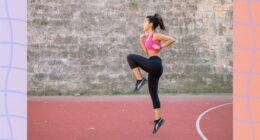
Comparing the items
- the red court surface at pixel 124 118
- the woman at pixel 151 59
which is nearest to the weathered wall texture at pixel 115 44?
the red court surface at pixel 124 118

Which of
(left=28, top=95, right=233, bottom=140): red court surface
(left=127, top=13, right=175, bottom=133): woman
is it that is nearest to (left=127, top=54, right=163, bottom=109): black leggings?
(left=127, top=13, right=175, bottom=133): woman

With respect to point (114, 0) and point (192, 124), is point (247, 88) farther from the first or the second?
point (114, 0)

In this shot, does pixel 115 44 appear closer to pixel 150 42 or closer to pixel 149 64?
pixel 150 42

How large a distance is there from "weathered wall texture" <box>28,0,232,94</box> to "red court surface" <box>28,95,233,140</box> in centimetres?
63

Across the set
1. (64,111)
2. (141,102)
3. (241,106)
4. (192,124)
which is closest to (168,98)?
(141,102)

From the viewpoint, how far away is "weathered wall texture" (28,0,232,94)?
15.7m

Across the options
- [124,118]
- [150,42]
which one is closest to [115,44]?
[124,118]

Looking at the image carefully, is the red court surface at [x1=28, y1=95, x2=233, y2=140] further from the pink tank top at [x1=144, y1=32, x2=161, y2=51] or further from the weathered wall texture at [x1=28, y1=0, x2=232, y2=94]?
the pink tank top at [x1=144, y1=32, x2=161, y2=51]

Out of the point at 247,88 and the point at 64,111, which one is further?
the point at 64,111

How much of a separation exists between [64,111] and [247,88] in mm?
10281

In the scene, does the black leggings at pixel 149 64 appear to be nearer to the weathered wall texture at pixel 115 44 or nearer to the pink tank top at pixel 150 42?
the pink tank top at pixel 150 42

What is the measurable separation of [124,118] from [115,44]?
15.7 ft

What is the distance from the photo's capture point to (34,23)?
15625 millimetres

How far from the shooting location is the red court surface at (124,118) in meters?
9.08
